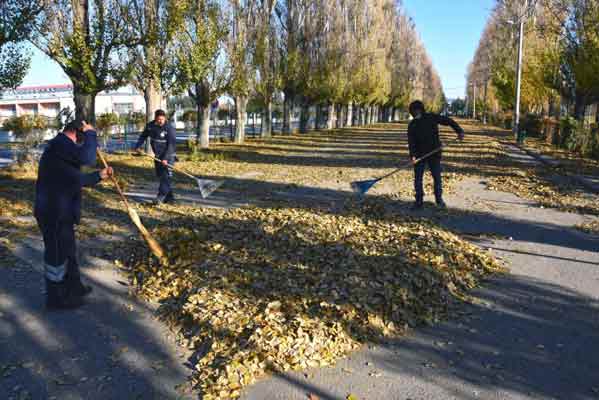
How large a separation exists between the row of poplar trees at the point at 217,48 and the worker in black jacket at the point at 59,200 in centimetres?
878

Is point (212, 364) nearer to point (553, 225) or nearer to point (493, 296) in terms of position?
point (493, 296)

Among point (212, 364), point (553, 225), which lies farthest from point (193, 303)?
point (553, 225)

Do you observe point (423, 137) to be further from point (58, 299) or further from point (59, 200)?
point (58, 299)

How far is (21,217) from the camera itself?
8.38 metres

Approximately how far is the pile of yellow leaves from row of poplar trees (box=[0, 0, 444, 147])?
8.93 meters

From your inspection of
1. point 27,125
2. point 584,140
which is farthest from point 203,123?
point 584,140

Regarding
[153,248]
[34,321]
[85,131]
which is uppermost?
[85,131]

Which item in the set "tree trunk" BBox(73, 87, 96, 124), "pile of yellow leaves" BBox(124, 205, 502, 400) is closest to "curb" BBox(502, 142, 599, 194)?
"pile of yellow leaves" BBox(124, 205, 502, 400)

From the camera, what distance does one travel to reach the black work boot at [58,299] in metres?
4.48

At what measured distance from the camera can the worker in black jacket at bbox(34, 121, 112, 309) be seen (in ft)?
14.0

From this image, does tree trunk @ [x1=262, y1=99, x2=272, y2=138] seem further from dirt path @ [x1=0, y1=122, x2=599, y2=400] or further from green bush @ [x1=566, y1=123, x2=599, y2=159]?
dirt path @ [x1=0, y1=122, x2=599, y2=400]

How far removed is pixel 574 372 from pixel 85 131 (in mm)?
4452

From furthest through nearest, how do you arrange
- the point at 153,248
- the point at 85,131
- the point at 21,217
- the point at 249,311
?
the point at 21,217, the point at 153,248, the point at 85,131, the point at 249,311

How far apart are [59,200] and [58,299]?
94 centimetres
